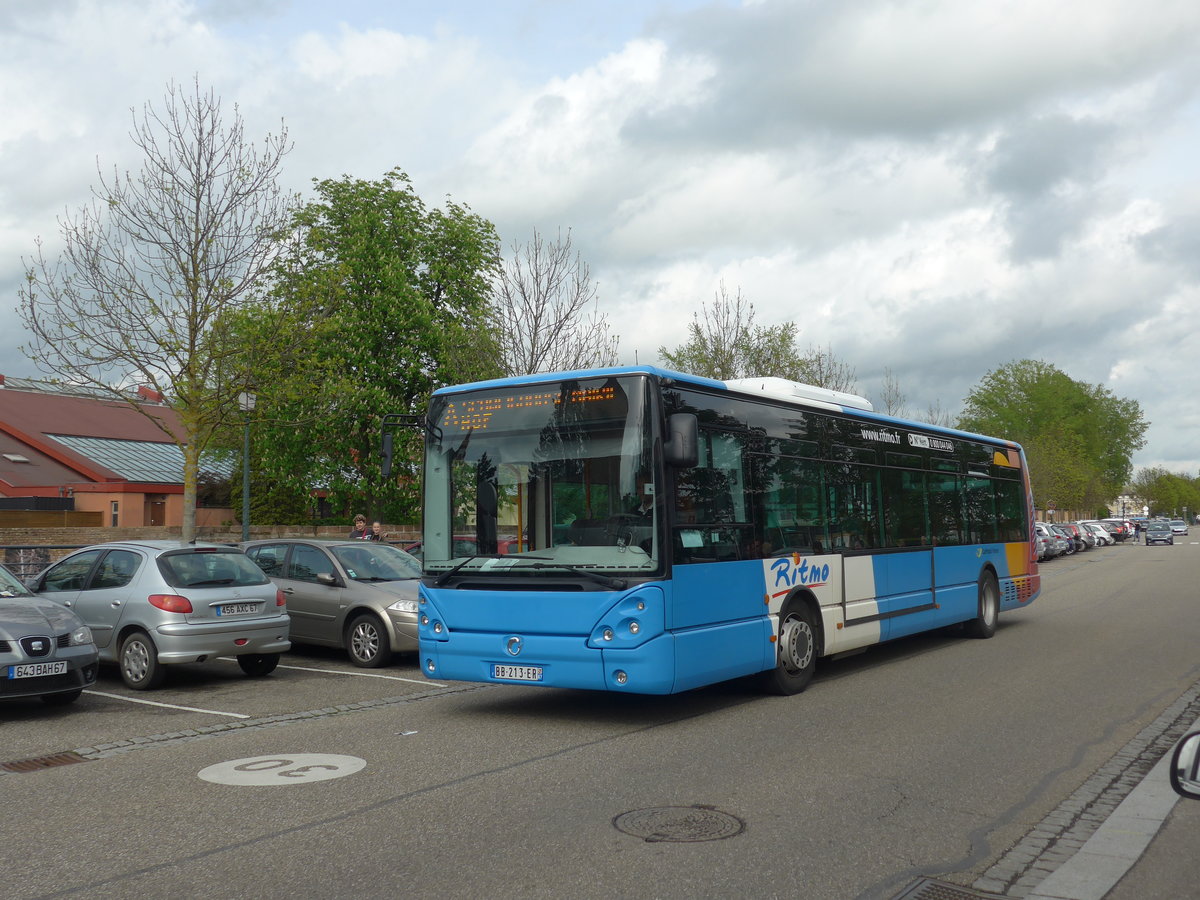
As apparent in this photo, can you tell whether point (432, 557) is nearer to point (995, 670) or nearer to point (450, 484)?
point (450, 484)

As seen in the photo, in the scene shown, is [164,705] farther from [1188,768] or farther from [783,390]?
[1188,768]

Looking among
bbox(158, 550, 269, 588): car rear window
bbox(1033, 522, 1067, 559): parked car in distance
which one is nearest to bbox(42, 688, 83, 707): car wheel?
bbox(158, 550, 269, 588): car rear window

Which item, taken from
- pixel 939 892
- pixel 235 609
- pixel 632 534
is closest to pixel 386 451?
pixel 632 534

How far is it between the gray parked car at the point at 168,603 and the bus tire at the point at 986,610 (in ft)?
30.6

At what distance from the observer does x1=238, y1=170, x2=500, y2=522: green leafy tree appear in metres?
28.7

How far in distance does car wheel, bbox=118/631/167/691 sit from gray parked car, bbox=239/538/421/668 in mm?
2460

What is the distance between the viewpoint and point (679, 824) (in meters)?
5.98

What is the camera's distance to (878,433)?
13.2 meters

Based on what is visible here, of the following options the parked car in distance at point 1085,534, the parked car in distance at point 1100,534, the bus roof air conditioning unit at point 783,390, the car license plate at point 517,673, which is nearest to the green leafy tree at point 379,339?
the bus roof air conditioning unit at point 783,390

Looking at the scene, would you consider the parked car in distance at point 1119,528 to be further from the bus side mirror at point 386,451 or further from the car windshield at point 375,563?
the bus side mirror at point 386,451

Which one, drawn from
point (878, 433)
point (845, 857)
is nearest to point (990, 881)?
point (845, 857)

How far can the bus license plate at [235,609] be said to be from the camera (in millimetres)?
11797

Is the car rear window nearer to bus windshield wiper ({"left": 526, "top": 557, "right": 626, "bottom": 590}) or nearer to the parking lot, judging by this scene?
the parking lot

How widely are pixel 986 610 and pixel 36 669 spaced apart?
1207 cm
